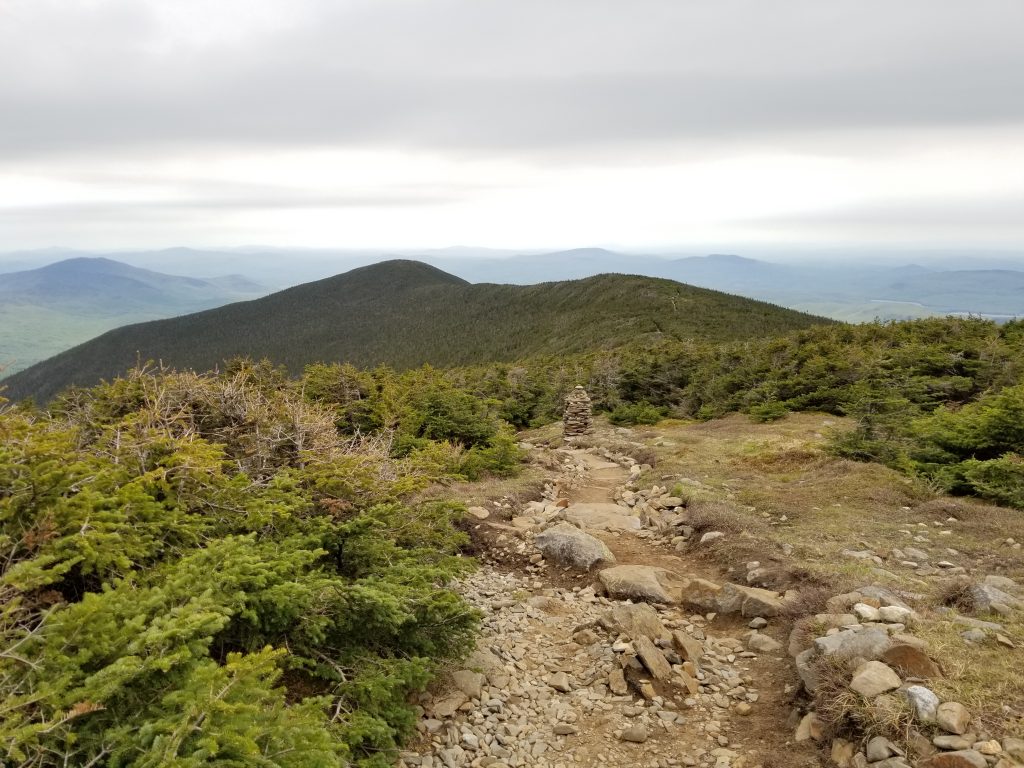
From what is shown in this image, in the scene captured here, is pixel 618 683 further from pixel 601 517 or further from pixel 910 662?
pixel 601 517

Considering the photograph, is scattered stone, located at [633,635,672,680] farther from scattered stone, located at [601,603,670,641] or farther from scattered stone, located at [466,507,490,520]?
scattered stone, located at [466,507,490,520]

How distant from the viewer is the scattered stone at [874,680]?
13.8 feet

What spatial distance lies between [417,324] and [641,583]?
395 feet

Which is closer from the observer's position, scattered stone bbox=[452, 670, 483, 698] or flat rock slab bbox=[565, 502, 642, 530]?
scattered stone bbox=[452, 670, 483, 698]

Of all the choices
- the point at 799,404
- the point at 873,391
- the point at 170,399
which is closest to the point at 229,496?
the point at 170,399

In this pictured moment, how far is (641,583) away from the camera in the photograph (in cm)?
728

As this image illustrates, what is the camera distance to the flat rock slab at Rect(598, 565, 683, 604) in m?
7.13

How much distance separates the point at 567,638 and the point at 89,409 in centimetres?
785

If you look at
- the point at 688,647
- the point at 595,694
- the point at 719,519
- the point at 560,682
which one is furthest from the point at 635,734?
the point at 719,519

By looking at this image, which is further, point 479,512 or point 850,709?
point 479,512

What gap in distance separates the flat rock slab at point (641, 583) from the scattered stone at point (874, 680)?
9.22 feet

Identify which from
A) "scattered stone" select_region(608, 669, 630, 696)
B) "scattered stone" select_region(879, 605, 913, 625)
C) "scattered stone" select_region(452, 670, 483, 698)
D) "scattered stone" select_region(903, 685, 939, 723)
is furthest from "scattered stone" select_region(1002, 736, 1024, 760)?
"scattered stone" select_region(452, 670, 483, 698)

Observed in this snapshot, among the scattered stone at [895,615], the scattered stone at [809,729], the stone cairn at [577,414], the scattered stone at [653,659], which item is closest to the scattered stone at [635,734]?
the scattered stone at [653,659]

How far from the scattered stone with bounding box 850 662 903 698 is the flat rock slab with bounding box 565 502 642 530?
5.54m
